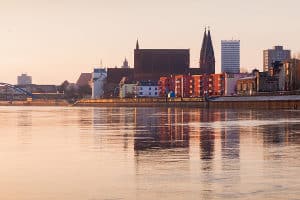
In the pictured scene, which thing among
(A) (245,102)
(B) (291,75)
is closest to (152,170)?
(A) (245,102)

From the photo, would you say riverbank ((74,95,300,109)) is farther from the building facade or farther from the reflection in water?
the reflection in water

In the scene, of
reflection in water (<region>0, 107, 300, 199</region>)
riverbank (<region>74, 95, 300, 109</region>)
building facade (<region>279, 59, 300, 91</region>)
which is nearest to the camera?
reflection in water (<region>0, 107, 300, 199</region>)

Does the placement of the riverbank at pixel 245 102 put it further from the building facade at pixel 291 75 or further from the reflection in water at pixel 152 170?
the reflection in water at pixel 152 170

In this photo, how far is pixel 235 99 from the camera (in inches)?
5497

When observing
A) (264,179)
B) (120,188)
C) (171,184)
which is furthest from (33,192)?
(264,179)

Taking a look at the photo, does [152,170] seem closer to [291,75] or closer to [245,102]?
[245,102]

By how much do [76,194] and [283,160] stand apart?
8.10m

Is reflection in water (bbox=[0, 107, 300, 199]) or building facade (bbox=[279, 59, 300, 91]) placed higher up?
building facade (bbox=[279, 59, 300, 91])

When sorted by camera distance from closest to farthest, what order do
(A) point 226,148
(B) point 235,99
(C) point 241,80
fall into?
1. (A) point 226,148
2. (B) point 235,99
3. (C) point 241,80

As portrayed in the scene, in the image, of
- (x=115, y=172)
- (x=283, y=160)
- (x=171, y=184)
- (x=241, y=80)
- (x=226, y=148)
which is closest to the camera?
(x=171, y=184)

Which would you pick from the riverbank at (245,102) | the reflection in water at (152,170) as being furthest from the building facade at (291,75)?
the reflection in water at (152,170)

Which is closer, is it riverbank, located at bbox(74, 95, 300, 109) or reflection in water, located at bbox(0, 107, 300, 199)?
reflection in water, located at bbox(0, 107, 300, 199)

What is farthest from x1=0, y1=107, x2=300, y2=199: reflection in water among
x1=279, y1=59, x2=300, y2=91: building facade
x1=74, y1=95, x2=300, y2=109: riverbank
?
x1=279, y1=59, x2=300, y2=91: building facade

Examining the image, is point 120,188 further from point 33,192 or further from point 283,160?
point 283,160
